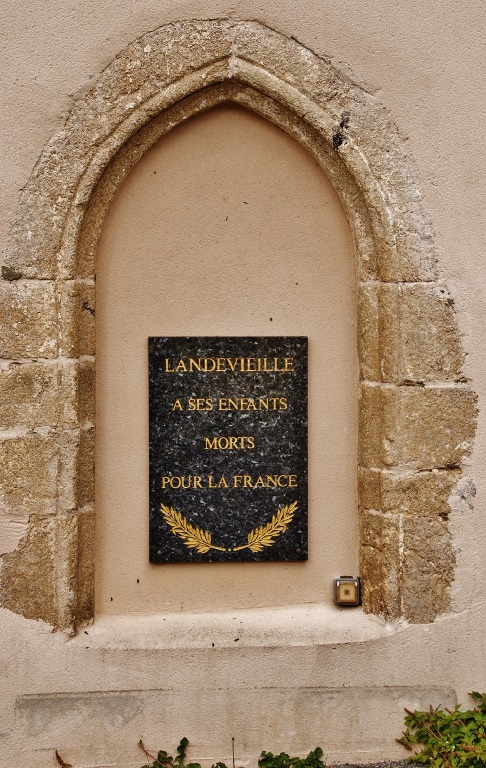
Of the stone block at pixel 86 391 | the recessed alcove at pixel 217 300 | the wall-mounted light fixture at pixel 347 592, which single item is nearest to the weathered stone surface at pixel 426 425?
the recessed alcove at pixel 217 300

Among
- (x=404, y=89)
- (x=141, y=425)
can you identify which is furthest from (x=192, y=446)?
(x=404, y=89)

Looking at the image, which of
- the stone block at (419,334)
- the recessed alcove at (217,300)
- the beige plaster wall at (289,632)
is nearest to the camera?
the beige plaster wall at (289,632)

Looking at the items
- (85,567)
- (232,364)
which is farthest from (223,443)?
(85,567)

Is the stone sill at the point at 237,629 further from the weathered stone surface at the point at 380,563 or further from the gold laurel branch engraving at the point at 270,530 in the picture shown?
the gold laurel branch engraving at the point at 270,530

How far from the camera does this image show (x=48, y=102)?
407 centimetres

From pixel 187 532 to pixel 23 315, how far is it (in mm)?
1205

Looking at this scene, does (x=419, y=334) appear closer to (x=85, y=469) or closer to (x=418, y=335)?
(x=418, y=335)

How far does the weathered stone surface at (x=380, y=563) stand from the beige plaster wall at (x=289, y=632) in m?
0.11

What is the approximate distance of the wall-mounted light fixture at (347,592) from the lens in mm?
4398

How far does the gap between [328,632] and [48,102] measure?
260 cm

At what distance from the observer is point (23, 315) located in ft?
13.4

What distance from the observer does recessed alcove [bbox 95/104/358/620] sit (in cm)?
431

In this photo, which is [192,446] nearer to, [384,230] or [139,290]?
[139,290]

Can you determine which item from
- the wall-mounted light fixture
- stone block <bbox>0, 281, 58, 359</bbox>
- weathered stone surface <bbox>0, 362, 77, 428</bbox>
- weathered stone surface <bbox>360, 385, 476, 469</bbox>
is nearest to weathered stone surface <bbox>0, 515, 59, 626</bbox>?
weathered stone surface <bbox>0, 362, 77, 428</bbox>
